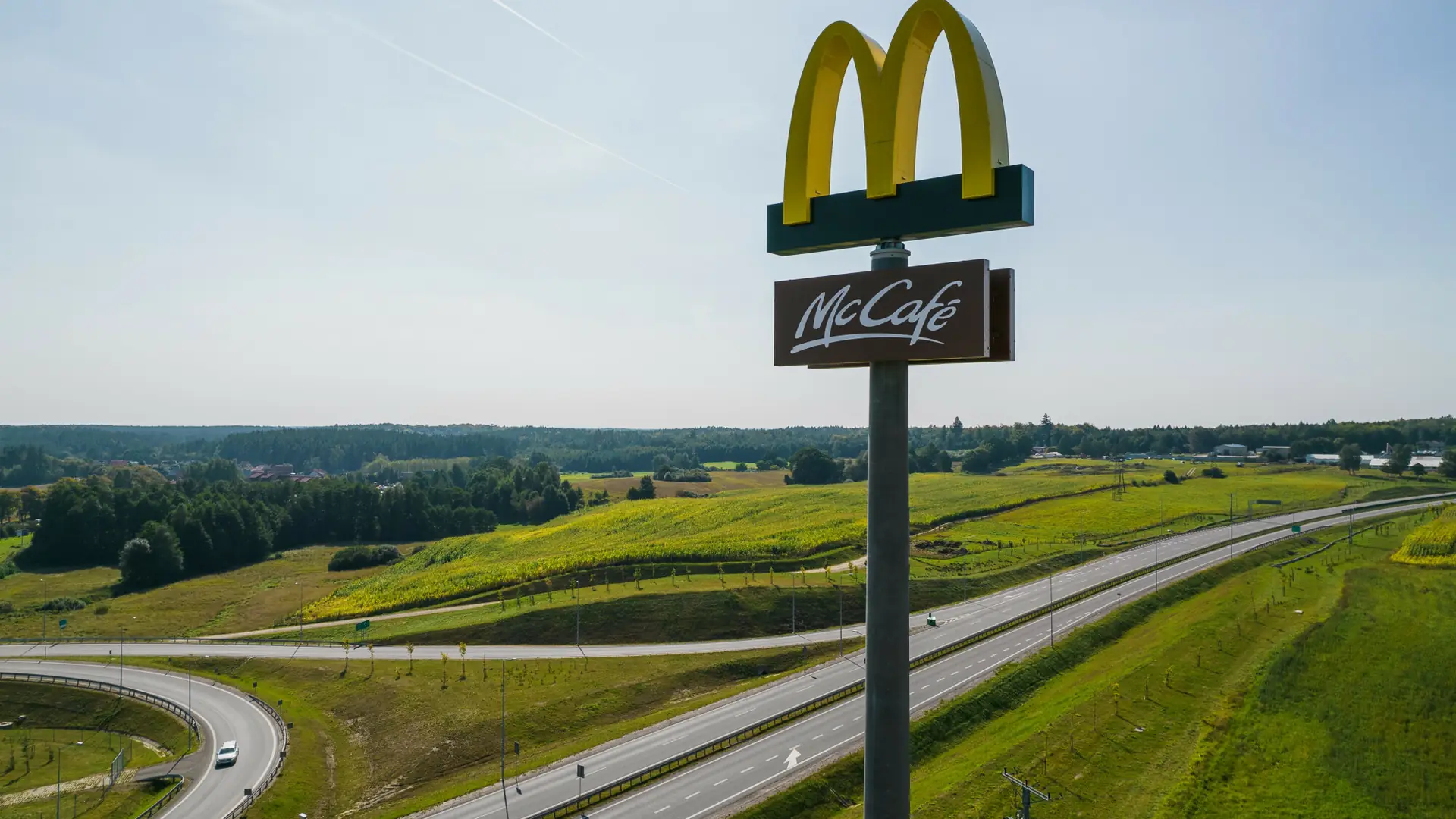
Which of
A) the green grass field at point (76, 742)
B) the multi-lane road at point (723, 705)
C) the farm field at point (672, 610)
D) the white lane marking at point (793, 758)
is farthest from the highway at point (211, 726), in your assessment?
the white lane marking at point (793, 758)

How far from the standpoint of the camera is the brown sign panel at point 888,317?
73.5 ft

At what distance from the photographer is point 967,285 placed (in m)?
22.4

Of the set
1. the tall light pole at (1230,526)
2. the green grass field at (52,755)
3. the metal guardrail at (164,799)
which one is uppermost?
the tall light pole at (1230,526)

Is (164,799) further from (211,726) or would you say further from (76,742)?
(76,742)

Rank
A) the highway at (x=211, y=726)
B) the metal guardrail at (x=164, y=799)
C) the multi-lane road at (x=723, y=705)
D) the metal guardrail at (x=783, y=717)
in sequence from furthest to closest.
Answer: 1. the highway at (x=211, y=726)
2. the metal guardrail at (x=164, y=799)
3. the multi-lane road at (x=723, y=705)
4. the metal guardrail at (x=783, y=717)

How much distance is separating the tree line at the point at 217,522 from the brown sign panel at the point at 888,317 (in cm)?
15545

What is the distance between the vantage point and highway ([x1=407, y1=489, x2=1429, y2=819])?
49250 millimetres

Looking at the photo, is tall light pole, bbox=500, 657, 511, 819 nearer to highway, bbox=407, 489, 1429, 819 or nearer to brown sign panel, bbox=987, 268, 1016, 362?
highway, bbox=407, 489, 1429, 819

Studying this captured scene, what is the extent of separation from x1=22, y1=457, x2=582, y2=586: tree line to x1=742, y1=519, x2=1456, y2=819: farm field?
5742 inches

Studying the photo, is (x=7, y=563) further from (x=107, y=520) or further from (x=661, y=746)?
(x=661, y=746)

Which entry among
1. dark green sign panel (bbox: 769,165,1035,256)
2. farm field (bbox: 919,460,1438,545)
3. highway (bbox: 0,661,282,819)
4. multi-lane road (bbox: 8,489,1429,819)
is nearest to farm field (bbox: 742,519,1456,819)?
multi-lane road (bbox: 8,489,1429,819)

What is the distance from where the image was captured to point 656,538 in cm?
15112

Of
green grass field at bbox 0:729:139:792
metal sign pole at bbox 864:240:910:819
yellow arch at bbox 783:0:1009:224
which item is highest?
yellow arch at bbox 783:0:1009:224

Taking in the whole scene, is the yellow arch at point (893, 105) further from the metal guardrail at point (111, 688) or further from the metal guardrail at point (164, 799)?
the metal guardrail at point (111, 688)
